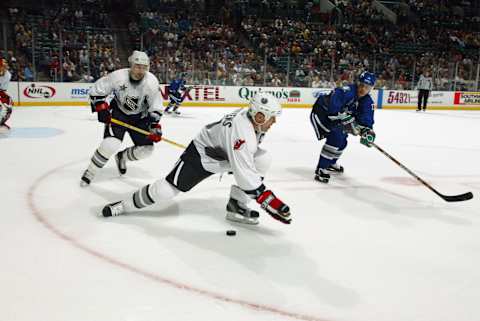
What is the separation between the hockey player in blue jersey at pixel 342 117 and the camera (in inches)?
175

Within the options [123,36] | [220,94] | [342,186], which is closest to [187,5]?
[123,36]

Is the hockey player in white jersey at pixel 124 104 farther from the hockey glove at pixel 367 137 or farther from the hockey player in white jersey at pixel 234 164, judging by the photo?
the hockey glove at pixel 367 137

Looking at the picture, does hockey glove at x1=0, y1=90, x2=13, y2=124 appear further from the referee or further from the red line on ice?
the referee

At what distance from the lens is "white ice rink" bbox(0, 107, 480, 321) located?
7.13 feet

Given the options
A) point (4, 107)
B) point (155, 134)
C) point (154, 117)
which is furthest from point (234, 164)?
point (4, 107)

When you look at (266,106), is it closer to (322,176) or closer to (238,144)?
(238,144)

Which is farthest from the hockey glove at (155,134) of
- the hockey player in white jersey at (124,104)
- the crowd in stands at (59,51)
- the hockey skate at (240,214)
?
the crowd in stands at (59,51)

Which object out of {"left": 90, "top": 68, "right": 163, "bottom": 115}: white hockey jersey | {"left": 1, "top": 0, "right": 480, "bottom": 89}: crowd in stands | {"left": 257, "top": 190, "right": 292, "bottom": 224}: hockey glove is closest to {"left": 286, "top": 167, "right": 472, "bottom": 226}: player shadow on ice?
{"left": 257, "top": 190, "right": 292, "bottom": 224}: hockey glove

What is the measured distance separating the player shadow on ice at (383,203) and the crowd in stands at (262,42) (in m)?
9.83

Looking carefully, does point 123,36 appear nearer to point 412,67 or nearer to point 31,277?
point 412,67

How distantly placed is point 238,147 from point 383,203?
1890mm

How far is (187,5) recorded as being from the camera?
1812cm

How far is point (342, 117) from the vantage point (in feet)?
14.8

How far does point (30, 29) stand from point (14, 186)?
34.8ft
